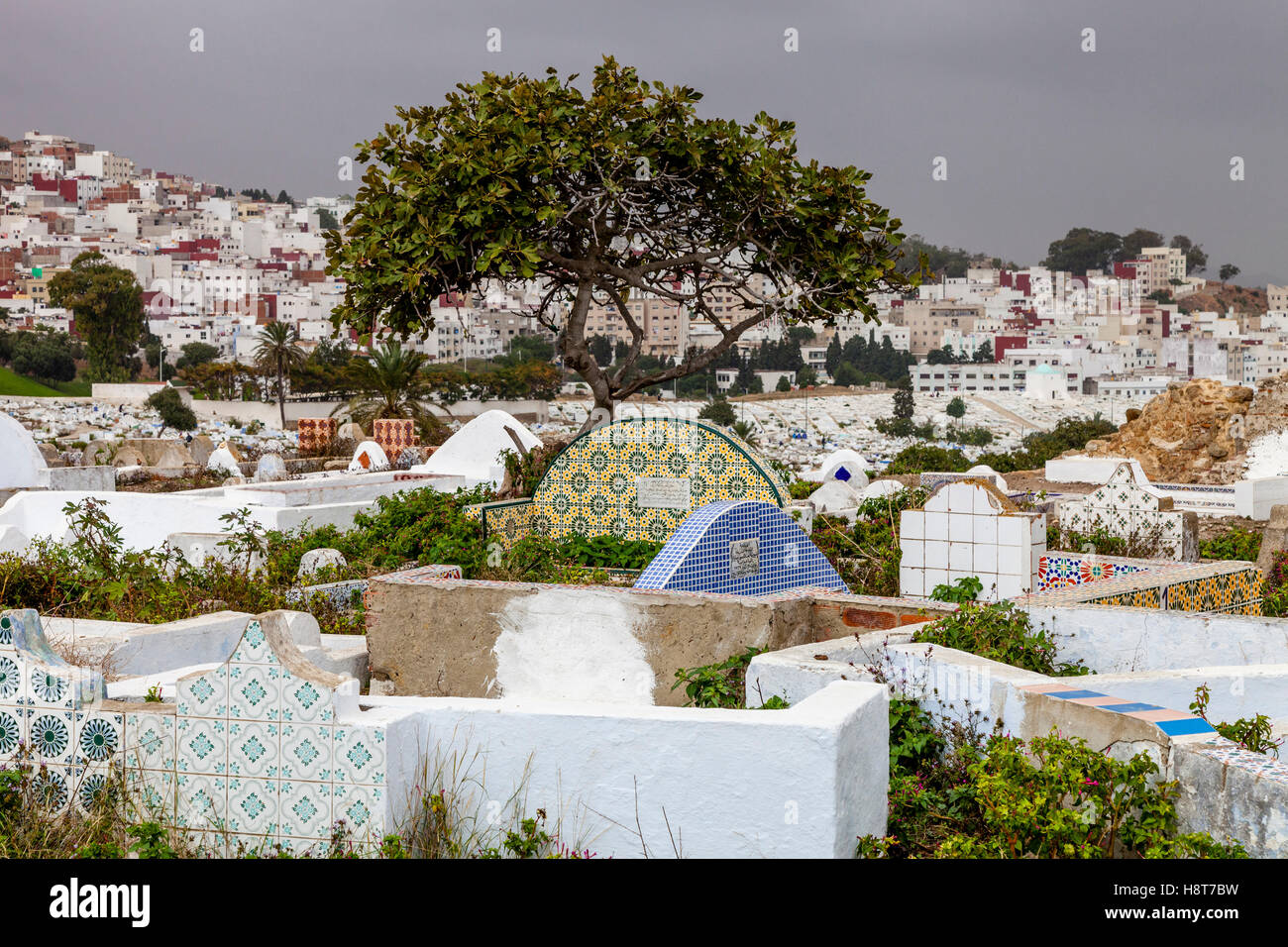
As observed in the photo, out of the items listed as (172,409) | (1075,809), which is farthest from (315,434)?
(172,409)

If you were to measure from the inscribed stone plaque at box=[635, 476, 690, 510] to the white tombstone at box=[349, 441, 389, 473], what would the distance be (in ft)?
39.0

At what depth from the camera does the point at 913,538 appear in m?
9.51

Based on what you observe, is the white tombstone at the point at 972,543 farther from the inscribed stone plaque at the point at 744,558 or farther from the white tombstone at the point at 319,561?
the white tombstone at the point at 319,561

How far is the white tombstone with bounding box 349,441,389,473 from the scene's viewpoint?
23.1m

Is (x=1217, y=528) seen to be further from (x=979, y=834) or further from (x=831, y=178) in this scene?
(x=979, y=834)

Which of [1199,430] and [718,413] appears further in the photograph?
[718,413]

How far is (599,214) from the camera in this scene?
46.2 feet

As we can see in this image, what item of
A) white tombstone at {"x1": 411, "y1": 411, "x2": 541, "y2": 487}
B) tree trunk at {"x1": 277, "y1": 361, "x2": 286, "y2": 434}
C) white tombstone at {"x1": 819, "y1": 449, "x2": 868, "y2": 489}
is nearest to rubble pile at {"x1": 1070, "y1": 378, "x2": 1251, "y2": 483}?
white tombstone at {"x1": 819, "y1": 449, "x2": 868, "y2": 489}

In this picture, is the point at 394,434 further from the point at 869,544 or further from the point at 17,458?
the point at 869,544

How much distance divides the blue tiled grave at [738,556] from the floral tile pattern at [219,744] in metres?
3.10

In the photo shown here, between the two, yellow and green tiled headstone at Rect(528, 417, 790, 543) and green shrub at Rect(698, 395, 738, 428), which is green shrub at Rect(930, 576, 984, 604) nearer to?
yellow and green tiled headstone at Rect(528, 417, 790, 543)

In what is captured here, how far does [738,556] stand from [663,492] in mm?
3263

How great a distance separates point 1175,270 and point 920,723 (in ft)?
687
